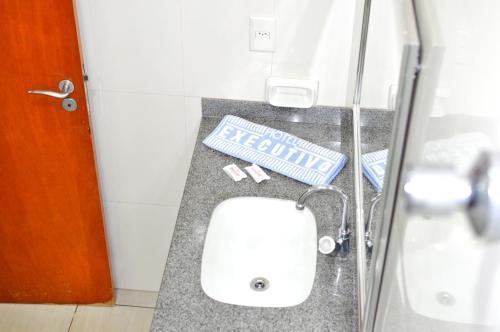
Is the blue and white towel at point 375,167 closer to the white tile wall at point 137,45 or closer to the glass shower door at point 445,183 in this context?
the glass shower door at point 445,183

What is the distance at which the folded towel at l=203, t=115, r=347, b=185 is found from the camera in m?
1.94

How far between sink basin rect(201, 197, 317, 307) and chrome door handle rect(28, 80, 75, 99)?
718mm

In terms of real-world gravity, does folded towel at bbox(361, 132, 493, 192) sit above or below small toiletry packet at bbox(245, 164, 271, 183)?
above

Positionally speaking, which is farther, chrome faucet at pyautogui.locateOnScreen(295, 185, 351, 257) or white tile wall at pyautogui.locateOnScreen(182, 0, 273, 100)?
white tile wall at pyautogui.locateOnScreen(182, 0, 273, 100)

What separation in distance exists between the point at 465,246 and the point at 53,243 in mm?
2191

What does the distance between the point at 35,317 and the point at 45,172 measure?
0.70 meters

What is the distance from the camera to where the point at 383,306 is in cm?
106

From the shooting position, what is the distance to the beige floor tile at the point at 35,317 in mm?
2568

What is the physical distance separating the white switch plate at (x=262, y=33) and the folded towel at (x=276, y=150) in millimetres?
267

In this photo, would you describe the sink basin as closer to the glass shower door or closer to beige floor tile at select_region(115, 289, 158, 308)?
the glass shower door

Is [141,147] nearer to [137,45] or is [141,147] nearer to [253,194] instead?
[137,45]

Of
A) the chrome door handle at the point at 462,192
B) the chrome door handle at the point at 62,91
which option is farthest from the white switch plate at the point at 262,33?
the chrome door handle at the point at 462,192

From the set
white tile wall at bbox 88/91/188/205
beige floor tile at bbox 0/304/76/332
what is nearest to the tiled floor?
beige floor tile at bbox 0/304/76/332

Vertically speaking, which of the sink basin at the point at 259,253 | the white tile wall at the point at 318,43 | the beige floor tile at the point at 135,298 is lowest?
the beige floor tile at the point at 135,298
